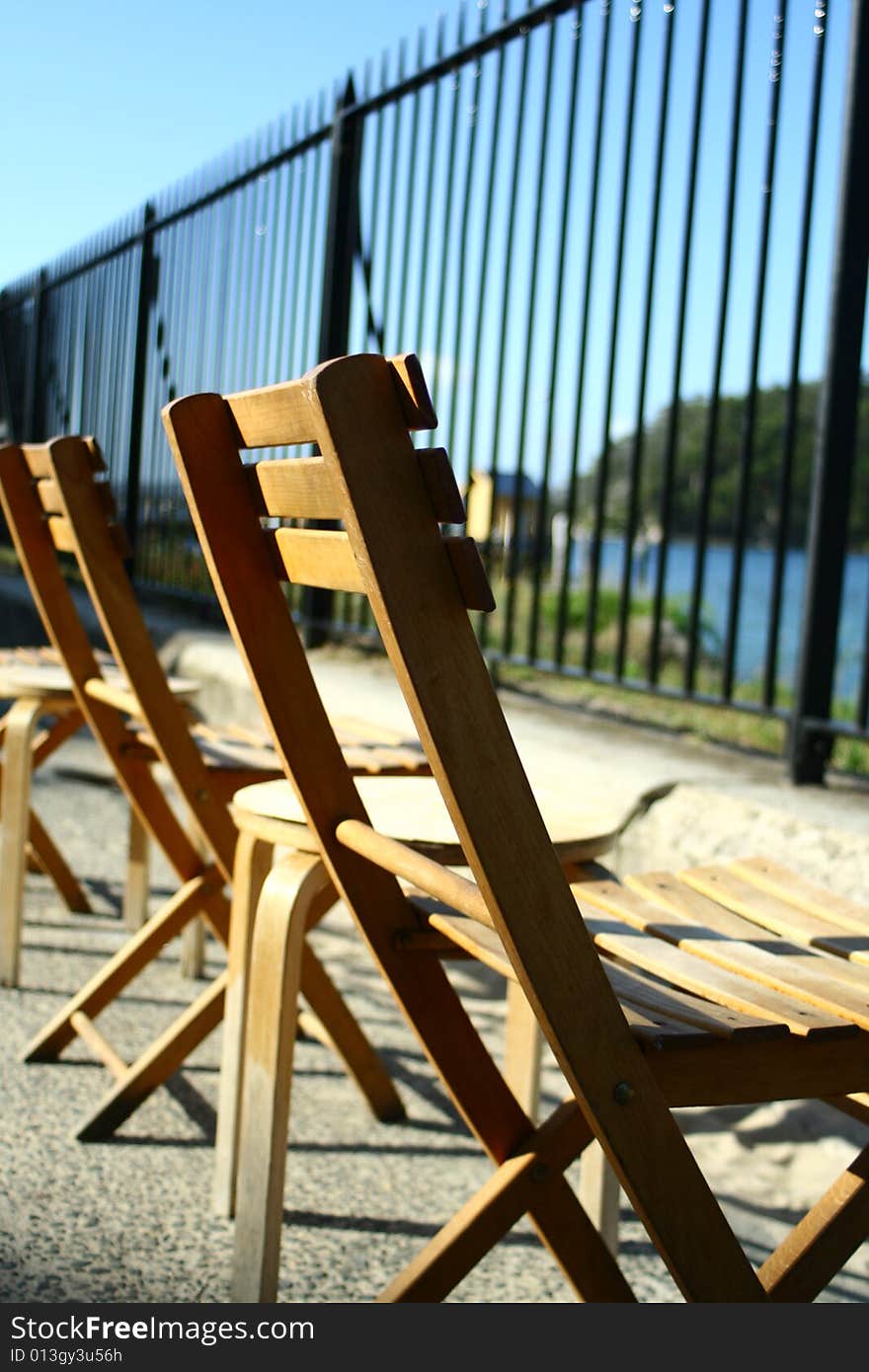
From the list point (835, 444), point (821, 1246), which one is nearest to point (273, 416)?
point (821, 1246)

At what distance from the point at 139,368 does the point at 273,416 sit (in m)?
6.90

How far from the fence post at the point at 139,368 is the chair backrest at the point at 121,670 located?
5.08 meters

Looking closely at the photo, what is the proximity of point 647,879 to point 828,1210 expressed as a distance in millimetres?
521

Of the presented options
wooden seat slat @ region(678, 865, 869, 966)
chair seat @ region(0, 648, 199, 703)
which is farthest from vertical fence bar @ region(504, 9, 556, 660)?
wooden seat slat @ region(678, 865, 869, 966)

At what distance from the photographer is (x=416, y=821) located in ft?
6.61

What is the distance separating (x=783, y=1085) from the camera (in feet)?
4.42

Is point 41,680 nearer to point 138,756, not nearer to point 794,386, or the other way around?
point 138,756

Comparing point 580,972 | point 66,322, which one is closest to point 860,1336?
point 580,972

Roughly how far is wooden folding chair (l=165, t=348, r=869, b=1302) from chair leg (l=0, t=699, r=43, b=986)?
4.64 ft

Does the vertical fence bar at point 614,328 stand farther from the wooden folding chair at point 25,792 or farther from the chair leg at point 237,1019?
the chair leg at point 237,1019

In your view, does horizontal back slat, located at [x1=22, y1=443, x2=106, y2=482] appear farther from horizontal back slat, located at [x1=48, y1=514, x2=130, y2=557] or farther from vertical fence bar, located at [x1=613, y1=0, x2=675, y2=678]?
vertical fence bar, located at [x1=613, y1=0, x2=675, y2=678]

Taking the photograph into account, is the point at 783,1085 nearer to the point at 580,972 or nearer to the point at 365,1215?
the point at 580,972

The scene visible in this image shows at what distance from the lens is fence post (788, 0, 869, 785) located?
10.4 feet

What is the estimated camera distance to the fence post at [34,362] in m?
10.7
